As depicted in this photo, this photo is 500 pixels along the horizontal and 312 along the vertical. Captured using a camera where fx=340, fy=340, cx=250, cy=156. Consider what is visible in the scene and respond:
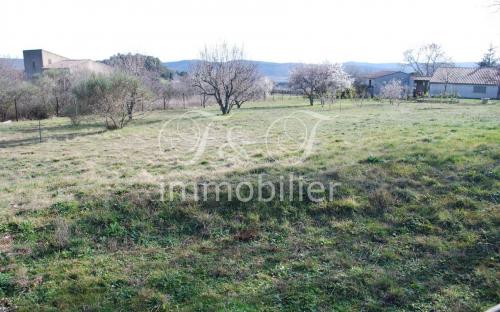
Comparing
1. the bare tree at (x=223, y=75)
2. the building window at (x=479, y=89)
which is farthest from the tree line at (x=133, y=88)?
the building window at (x=479, y=89)

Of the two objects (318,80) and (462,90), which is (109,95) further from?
(462,90)

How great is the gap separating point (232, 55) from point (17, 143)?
645 inches

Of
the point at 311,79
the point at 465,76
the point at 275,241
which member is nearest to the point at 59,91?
the point at 311,79

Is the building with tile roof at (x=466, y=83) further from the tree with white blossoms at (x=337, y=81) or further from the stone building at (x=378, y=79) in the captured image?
the tree with white blossoms at (x=337, y=81)

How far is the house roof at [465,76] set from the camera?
139 feet

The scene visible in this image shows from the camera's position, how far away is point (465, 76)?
44812 mm

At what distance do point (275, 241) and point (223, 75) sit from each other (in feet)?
71.2

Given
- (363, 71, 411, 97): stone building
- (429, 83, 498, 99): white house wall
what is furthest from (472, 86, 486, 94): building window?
(363, 71, 411, 97): stone building

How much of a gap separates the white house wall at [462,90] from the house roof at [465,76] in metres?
0.53

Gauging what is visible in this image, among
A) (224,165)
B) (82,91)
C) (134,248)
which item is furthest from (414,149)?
(82,91)

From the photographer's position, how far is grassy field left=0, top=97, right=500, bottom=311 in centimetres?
337

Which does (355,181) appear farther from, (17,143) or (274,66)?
(274,66)

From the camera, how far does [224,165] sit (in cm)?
841

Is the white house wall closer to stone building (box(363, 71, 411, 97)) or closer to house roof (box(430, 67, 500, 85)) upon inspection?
house roof (box(430, 67, 500, 85))
